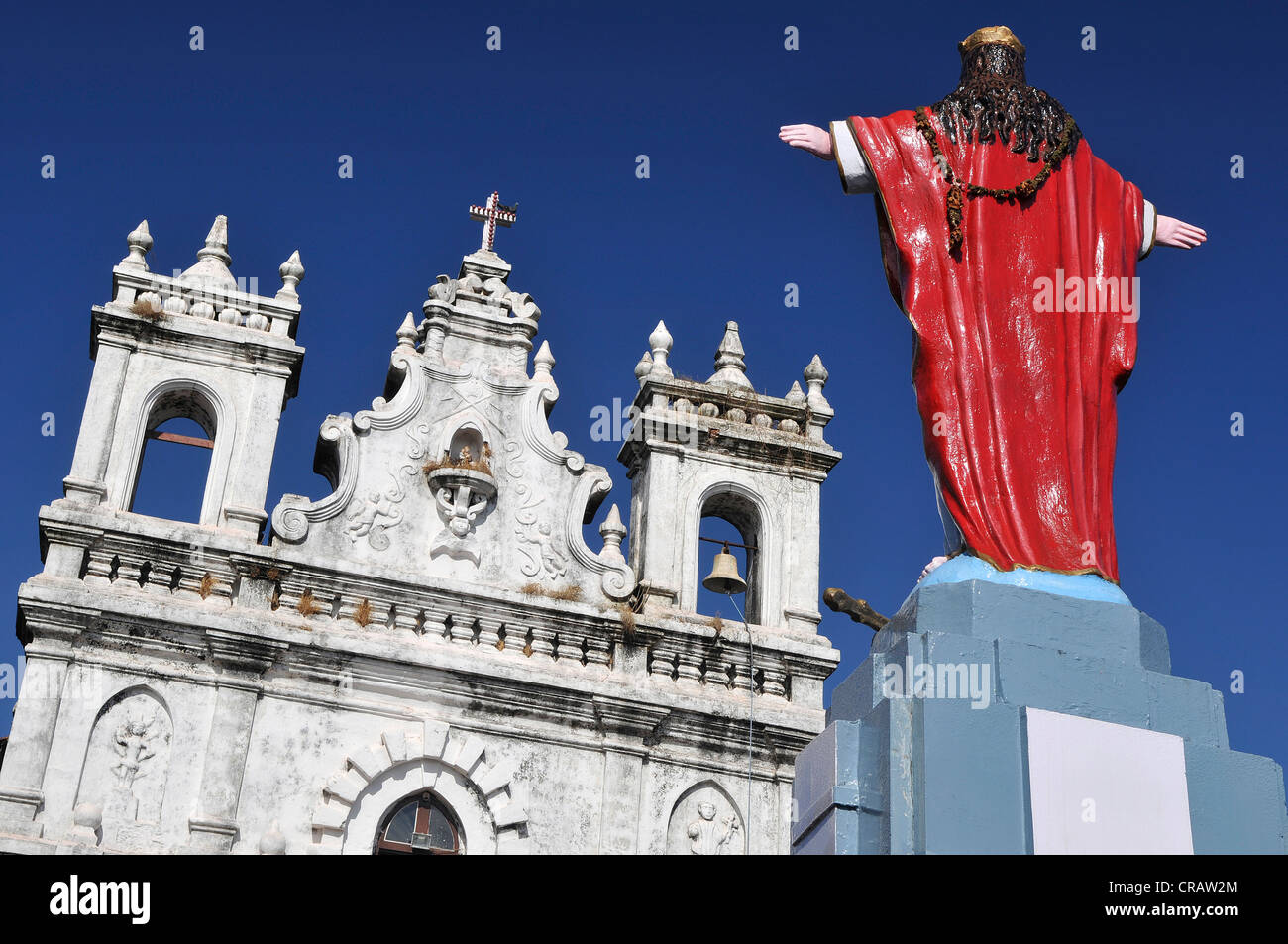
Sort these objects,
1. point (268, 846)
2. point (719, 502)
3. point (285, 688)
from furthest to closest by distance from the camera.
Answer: point (719, 502)
point (285, 688)
point (268, 846)

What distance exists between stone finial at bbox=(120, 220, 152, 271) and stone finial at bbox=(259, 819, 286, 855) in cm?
557

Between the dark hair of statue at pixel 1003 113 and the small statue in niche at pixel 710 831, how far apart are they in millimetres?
8191

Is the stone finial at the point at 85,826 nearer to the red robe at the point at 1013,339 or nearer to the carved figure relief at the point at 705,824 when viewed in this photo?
the carved figure relief at the point at 705,824

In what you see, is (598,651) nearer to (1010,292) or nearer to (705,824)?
(705,824)

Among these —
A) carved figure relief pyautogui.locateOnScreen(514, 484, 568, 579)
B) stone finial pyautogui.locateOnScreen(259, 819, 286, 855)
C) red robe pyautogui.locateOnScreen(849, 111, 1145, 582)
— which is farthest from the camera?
carved figure relief pyautogui.locateOnScreen(514, 484, 568, 579)

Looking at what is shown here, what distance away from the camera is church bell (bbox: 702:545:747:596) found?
52.5ft

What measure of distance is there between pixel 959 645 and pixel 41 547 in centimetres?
1060

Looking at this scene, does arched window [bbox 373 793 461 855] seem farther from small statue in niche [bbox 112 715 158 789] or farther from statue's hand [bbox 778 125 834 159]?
statue's hand [bbox 778 125 834 159]

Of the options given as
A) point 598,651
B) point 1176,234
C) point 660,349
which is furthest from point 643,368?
point 1176,234

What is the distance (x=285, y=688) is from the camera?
15.2m

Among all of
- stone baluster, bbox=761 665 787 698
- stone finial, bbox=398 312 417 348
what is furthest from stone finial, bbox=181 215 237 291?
stone baluster, bbox=761 665 787 698

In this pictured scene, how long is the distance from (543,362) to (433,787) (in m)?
4.57

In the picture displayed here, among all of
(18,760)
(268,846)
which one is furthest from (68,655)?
(268,846)

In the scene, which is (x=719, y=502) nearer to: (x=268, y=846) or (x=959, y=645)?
(x=268, y=846)
